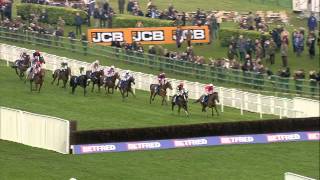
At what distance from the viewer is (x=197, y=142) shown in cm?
Answer: 3869

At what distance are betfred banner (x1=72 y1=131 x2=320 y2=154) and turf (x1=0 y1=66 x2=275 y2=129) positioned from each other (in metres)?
3.10

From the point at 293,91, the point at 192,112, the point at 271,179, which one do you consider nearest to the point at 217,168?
the point at 271,179

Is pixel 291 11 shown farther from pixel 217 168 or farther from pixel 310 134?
pixel 217 168

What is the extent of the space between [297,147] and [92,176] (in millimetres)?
10096

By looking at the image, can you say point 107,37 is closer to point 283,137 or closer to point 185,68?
point 185,68

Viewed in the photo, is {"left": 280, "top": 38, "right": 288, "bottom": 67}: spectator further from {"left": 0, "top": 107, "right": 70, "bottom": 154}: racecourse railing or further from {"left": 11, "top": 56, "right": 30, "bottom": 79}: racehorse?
{"left": 0, "top": 107, "right": 70, "bottom": 154}: racecourse railing

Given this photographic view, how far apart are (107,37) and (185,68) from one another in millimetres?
5870

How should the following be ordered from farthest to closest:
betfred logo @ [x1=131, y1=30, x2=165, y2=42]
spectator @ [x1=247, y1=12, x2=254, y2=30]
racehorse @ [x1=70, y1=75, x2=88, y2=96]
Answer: spectator @ [x1=247, y1=12, x2=254, y2=30] < betfred logo @ [x1=131, y1=30, x2=165, y2=42] < racehorse @ [x1=70, y1=75, x2=88, y2=96]

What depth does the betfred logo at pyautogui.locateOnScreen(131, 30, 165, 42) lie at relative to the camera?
200 ft

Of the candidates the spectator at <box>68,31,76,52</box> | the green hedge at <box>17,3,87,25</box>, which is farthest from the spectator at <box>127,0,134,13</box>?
the spectator at <box>68,31,76,52</box>

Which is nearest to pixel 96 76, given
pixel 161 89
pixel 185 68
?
pixel 161 89

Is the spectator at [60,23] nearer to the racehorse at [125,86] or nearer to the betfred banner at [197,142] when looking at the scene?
the racehorse at [125,86]

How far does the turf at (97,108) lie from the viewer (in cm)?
4212

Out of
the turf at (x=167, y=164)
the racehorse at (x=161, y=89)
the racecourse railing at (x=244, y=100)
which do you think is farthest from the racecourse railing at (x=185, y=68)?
the turf at (x=167, y=164)
